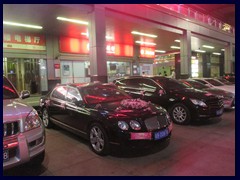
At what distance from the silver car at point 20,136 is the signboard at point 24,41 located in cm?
978

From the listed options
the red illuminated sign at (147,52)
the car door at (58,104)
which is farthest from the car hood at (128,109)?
the red illuminated sign at (147,52)

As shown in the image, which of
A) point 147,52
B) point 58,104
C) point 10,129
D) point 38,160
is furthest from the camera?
point 147,52

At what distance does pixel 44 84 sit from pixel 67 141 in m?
9.13

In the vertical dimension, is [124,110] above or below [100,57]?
below

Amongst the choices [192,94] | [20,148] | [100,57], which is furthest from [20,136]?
[100,57]

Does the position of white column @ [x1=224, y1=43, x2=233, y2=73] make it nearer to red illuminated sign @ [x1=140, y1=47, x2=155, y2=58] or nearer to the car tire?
red illuminated sign @ [x1=140, y1=47, x2=155, y2=58]

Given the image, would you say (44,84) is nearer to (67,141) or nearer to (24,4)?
(24,4)

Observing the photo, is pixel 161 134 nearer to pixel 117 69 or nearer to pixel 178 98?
pixel 178 98

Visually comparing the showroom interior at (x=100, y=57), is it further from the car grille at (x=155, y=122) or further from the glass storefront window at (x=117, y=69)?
the car grille at (x=155, y=122)

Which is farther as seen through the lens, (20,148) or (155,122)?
(155,122)

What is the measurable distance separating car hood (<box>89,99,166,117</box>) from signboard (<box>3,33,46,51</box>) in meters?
9.61

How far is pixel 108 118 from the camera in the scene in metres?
4.06

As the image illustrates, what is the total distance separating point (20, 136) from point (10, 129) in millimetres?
165

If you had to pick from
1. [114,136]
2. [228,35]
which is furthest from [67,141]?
[228,35]
